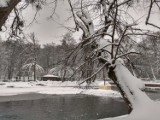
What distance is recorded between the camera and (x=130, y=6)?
6.45m

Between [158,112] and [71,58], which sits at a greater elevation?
[71,58]

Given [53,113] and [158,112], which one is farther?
[53,113]

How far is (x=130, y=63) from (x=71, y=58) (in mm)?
1544

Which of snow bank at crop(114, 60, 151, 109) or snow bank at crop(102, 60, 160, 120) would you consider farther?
snow bank at crop(114, 60, 151, 109)

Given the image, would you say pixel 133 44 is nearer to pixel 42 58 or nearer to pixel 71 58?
pixel 71 58

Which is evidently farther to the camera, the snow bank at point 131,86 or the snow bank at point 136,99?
the snow bank at point 131,86

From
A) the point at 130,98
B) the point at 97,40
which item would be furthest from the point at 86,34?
the point at 130,98

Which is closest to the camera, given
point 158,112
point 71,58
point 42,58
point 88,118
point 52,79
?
point 158,112

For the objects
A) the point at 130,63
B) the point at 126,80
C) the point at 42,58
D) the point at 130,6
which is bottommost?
the point at 126,80

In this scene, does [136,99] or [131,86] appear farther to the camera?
[131,86]

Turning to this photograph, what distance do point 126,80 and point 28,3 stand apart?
3083 mm

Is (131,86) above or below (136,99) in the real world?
above

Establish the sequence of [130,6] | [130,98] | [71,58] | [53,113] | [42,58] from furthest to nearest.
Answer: [42,58] → [53,113] → [71,58] → [130,6] → [130,98]

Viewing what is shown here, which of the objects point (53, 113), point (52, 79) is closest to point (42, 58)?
point (52, 79)
